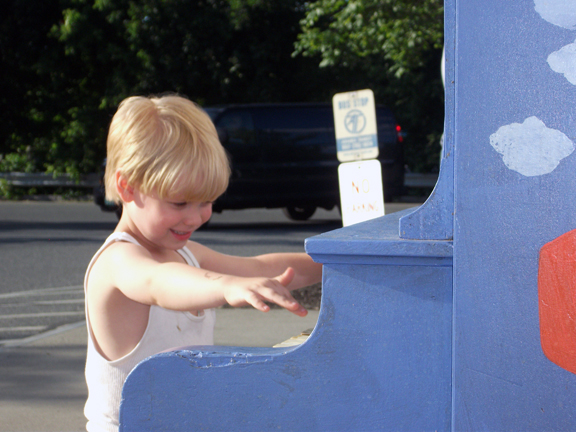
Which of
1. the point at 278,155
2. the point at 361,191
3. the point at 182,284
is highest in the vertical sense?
the point at 182,284

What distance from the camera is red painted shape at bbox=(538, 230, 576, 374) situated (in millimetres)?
1072

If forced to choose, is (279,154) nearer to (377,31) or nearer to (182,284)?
(377,31)

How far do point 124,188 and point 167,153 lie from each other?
15 cm

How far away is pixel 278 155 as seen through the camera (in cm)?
1232

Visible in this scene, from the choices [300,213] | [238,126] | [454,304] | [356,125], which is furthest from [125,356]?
[300,213]

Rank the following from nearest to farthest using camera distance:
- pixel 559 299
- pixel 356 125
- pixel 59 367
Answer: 1. pixel 559 299
2. pixel 59 367
3. pixel 356 125

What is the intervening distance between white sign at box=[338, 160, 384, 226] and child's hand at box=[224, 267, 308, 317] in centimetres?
230

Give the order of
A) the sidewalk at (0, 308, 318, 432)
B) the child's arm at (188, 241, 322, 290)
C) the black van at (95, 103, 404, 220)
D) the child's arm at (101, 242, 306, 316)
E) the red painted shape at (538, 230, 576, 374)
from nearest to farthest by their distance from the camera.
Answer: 1. the red painted shape at (538, 230, 576, 374)
2. the child's arm at (101, 242, 306, 316)
3. the child's arm at (188, 241, 322, 290)
4. the sidewalk at (0, 308, 318, 432)
5. the black van at (95, 103, 404, 220)

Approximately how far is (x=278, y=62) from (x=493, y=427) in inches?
793

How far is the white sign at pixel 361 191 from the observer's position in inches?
139

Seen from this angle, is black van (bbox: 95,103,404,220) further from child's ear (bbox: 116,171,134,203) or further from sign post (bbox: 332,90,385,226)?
child's ear (bbox: 116,171,134,203)

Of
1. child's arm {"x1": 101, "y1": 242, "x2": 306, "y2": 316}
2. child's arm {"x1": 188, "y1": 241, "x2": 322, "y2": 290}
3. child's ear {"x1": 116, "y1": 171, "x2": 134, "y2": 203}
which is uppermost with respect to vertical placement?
child's ear {"x1": 116, "y1": 171, "x2": 134, "y2": 203}

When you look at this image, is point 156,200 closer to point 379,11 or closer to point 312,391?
point 312,391

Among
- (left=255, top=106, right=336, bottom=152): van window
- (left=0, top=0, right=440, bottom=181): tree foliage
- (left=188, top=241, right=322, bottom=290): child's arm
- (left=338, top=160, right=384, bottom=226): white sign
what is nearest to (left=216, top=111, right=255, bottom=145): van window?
(left=255, top=106, right=336, bottom=152): van window
